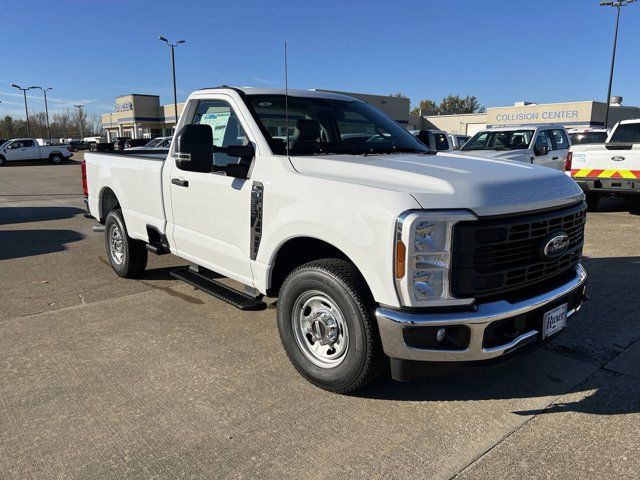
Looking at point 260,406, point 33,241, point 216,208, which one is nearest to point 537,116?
point 33,241

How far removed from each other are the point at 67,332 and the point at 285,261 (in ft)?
6.99

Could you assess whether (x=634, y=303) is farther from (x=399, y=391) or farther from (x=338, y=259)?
(x=338, y=259)

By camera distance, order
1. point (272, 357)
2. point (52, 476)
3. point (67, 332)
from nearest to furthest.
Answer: point (52, 476) → point (272, 357) → point (67, 332)

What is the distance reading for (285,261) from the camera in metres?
3.79

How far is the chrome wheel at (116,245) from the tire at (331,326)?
324cm

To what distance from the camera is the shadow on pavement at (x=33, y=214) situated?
10.7m

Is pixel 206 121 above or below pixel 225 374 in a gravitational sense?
above

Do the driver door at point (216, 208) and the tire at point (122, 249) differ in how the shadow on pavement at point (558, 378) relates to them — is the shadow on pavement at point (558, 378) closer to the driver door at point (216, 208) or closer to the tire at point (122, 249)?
the driver door at point (216, 208)

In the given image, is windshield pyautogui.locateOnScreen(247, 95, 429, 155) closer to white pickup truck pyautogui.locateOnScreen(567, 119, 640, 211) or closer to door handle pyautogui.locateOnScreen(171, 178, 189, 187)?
door handle pyautogui.locateOnScreen(171, 178, 189, 187)

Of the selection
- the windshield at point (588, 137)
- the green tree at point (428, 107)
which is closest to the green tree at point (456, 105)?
the green tree at point (428, 107)

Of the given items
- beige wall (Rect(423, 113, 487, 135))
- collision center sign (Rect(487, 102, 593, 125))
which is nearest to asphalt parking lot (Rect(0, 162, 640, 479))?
collision center sign (Rect(487, 102, 593, 125))

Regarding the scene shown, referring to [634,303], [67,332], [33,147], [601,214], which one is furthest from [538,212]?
[33,147]

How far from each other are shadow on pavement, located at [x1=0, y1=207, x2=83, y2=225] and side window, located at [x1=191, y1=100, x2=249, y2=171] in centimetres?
760

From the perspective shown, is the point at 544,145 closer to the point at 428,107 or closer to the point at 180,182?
the point at 180,182
